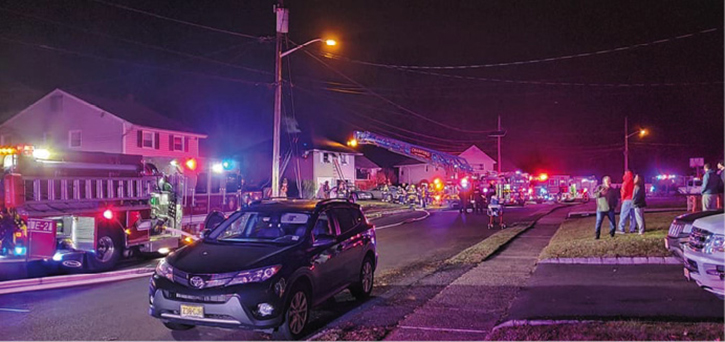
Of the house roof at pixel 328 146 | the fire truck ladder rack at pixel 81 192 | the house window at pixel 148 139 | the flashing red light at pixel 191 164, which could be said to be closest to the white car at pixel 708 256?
the fire truck ladder rack at pixel 81 192

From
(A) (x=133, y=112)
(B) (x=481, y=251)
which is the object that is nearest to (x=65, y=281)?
(B) (x=481, y=251)

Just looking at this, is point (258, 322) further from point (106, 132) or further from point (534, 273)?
point (106, 132)

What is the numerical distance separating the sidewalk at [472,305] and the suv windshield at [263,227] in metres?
1.84

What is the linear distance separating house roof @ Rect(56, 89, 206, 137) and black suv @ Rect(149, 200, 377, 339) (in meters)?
33.4

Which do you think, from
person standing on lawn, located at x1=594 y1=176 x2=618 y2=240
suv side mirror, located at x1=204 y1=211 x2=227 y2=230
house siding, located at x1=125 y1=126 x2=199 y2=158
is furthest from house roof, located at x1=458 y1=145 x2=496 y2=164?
suv side mirror, located at x1=204 y1=211 x2=227 y2=230

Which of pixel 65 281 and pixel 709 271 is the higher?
pixel 709 271

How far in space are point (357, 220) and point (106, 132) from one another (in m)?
34.3

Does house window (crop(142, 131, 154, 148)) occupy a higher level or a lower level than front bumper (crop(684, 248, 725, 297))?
higher

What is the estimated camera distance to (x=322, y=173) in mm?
52344

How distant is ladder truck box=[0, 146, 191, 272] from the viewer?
10203mm

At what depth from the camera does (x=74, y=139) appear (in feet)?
131

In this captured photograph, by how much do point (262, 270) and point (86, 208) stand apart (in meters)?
6.81

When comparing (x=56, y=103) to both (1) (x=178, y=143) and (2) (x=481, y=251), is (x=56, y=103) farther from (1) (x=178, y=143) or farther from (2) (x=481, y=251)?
(2) (x=481, y=251)

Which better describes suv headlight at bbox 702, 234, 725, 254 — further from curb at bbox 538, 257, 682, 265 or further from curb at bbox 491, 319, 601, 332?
curb at bbox 538, 257, 682, 265
